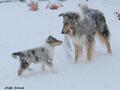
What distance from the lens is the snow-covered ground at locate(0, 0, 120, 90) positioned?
562 cm

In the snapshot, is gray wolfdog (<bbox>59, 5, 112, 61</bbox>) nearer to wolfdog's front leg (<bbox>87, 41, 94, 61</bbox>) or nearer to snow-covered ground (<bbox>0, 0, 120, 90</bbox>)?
wolfdog's front leg (<bbox>87, 41, 94, 61</bbox>)

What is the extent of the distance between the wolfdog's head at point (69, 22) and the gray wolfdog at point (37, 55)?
1.15ft

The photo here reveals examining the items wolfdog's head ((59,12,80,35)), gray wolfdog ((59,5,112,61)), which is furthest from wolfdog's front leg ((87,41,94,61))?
wolfdog's head ((59,12,80,35))

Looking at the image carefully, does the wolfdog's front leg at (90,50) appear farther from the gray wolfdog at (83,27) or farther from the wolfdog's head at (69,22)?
the wolfdog's head at (69,22)

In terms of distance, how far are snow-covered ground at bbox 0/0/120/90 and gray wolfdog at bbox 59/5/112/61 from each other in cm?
27

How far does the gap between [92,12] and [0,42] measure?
234 cm

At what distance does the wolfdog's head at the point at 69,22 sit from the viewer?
20.7 ft

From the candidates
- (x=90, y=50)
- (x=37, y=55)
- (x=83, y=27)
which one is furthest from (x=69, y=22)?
(x=37, y=55)

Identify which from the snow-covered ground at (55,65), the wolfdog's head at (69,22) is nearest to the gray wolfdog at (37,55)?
the snow-covered ground at (55,65)

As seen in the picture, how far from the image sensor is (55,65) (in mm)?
6594

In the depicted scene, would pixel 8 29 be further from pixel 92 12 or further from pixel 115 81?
pixel 115 81

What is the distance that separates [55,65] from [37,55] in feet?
2.31

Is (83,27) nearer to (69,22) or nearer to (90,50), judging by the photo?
(69,22)

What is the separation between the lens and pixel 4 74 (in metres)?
6.12
